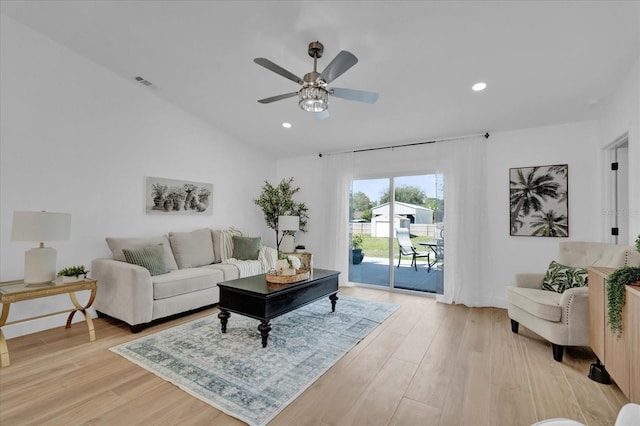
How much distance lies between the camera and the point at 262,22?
2.72 metres

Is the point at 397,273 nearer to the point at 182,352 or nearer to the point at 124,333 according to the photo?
the point at 182,352

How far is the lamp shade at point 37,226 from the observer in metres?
2.65

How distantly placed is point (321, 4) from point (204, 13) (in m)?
1.13

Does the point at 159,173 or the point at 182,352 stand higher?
the point at 159,173

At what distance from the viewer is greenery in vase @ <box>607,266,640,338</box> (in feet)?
6.48

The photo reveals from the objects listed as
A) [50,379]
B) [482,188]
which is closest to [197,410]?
[50,379]

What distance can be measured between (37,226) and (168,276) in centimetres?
132

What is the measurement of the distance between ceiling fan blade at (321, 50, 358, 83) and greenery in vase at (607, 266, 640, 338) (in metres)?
2.38

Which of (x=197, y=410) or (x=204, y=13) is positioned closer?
(x=197, y=410)

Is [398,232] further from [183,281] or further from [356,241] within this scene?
[183,281]

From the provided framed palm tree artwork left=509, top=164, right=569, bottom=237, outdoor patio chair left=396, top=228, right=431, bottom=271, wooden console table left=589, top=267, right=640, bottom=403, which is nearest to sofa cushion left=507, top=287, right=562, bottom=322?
wooden console table left=589, top=267, right=640, bottom=403

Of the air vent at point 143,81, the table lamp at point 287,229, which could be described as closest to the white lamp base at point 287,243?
the table lamp at point 287,229

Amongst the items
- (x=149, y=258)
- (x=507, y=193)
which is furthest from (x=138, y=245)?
(x=507, y=193)

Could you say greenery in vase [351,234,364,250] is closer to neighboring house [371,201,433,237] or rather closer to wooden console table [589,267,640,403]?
neighboring house [371,201,433,237]
